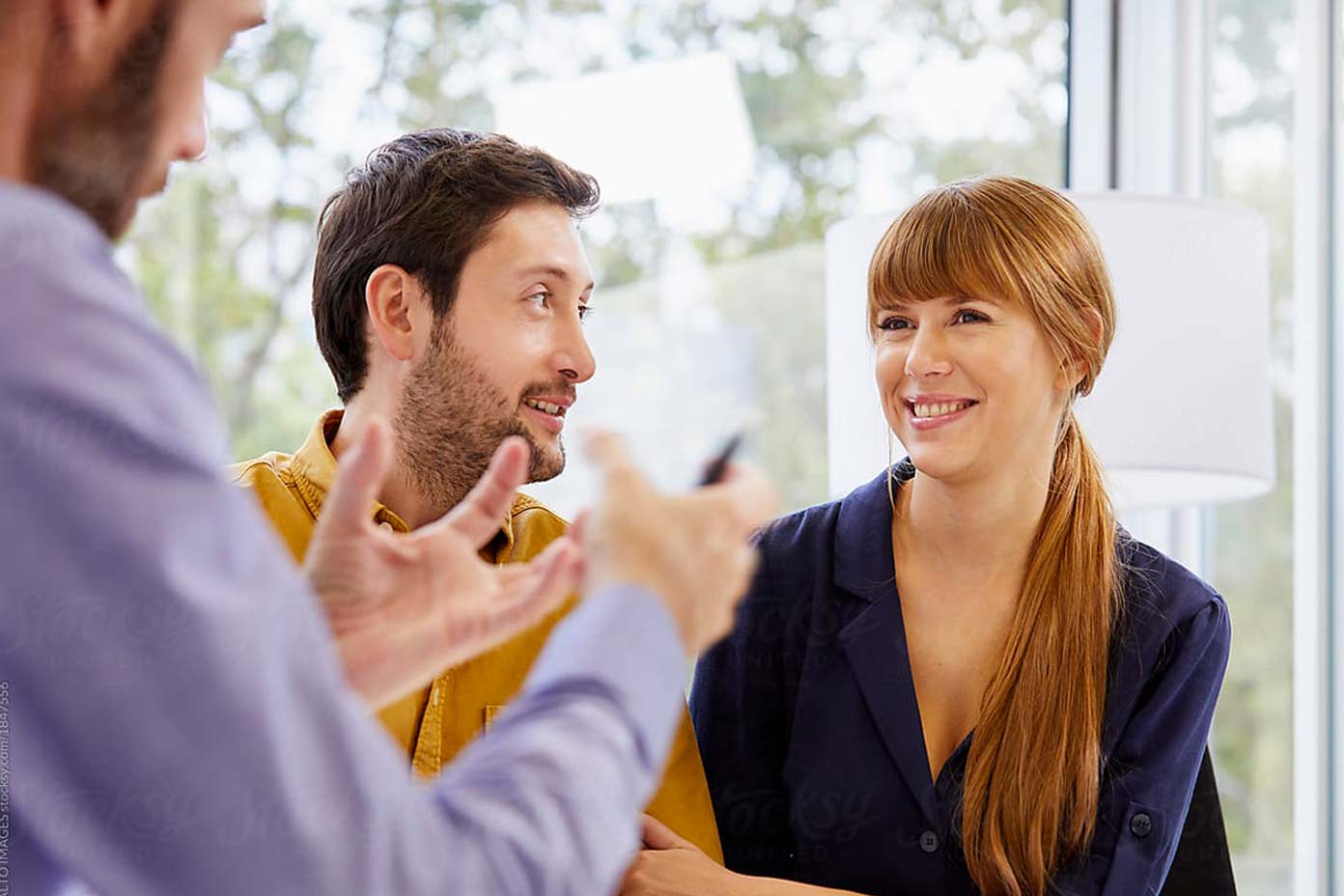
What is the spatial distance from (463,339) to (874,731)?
61cm

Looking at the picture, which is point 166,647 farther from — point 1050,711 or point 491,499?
point 1050,711

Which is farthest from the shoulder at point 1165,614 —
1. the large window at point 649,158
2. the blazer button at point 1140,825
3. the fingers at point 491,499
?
the fingers at point 491,499

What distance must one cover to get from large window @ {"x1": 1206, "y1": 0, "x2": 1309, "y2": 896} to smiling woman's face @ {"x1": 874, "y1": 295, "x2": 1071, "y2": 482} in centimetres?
112

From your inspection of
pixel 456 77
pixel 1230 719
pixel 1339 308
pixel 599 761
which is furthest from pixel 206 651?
pixel 1230 719

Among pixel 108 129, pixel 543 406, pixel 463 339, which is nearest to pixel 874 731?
pixel 543 406

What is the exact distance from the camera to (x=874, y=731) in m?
1.69

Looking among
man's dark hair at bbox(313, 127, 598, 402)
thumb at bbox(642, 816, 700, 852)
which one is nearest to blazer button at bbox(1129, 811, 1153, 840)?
thumb at bbox(642, 816, 700, 852)

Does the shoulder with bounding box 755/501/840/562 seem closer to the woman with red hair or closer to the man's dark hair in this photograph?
the woman with red hair

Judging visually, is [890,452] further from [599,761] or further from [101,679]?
[101,679]

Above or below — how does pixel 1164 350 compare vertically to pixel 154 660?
above

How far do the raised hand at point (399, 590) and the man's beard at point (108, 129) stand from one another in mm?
185

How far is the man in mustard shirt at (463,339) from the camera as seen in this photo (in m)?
1.64

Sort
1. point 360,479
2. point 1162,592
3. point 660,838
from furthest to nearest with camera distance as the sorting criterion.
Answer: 1. point 1162,592
2. point 660,838
3. point 360,479

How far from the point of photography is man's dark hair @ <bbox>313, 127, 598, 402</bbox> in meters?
1.67
